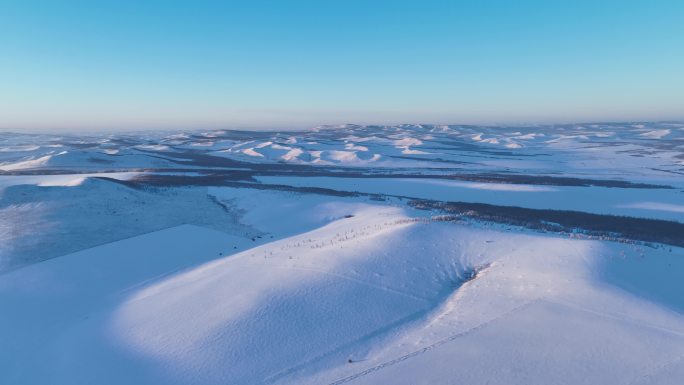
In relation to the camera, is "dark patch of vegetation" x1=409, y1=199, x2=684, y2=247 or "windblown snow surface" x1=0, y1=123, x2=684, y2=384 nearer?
"windblown snow surface" x1=0, y1=123, x2=684, y2=384

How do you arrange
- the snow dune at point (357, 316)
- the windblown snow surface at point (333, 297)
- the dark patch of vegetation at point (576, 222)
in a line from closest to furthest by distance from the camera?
1. the snow dune at point (357, 316)
2. the windblown snow surface at point (333, 297)
3. the dark patch of vegetation at point (576, 222)

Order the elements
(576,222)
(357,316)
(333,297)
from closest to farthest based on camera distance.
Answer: (357,316) → (333,297) → (576,222)

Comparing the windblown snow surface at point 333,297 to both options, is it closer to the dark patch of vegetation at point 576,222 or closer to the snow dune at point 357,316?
the snow dune at point 357,316

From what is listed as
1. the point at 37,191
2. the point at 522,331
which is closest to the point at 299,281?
the point at 522,331

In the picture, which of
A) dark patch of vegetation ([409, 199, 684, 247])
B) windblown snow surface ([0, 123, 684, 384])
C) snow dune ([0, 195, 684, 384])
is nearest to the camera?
snow dune ([0, 195, 684, 384])

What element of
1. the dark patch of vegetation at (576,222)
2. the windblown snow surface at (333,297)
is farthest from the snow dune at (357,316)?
the dark patch of vegetation at (576,222)

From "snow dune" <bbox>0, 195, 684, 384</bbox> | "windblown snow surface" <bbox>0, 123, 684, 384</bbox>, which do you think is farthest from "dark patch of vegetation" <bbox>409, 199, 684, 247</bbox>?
"snow dune" <bbox>0, 195, 684, 384</bbox>

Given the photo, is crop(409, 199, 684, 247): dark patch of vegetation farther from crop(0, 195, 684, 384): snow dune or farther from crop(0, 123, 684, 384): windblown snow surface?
crop(0, 195, 684, 384): snow dune

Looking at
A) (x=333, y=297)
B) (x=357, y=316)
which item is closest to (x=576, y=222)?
(x=333, y=297)

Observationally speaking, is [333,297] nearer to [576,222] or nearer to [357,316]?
[357,316]

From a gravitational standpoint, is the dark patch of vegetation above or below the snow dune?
below

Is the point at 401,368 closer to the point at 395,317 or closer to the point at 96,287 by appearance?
the point at 395,317
